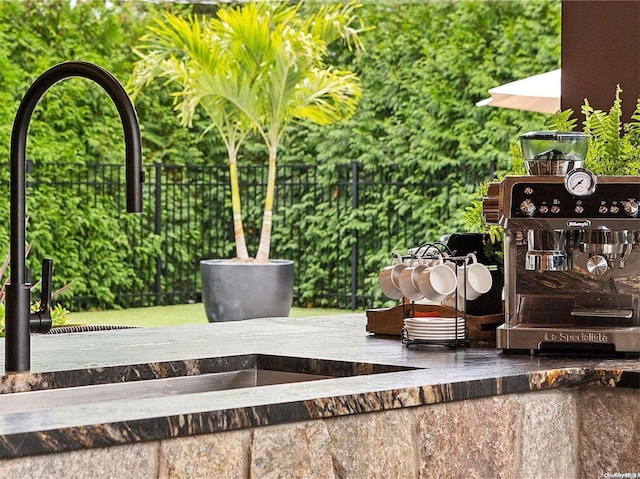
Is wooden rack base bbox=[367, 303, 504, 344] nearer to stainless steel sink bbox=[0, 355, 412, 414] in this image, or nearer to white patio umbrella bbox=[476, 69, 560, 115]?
stainless steel sink bbox=[0, 355, 412, 414]

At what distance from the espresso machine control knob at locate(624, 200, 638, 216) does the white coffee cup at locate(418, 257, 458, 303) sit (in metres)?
0.45

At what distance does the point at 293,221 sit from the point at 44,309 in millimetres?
9813

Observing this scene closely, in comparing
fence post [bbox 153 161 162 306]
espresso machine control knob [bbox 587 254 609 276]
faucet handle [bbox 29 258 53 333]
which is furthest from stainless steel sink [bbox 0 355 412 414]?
fence post [bbox 153 161 162 306]

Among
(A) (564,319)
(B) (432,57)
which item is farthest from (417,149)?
(A) (564,319)

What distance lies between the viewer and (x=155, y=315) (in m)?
11.1

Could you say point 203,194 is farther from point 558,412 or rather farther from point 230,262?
point 558,412

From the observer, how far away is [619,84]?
11.3 feet

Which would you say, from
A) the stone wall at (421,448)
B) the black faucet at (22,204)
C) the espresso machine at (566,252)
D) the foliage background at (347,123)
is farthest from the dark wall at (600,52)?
the foliage background at (347,123)

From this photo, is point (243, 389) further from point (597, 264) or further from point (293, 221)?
point (293, 221)

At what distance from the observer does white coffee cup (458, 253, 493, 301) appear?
2.87m

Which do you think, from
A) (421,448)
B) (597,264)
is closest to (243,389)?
(421,448)

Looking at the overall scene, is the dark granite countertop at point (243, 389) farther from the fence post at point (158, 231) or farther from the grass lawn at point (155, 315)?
the fence post at point (158, 231)

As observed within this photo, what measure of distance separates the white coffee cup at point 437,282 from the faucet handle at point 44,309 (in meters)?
0.93

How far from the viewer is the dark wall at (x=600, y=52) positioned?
11.1 ft
